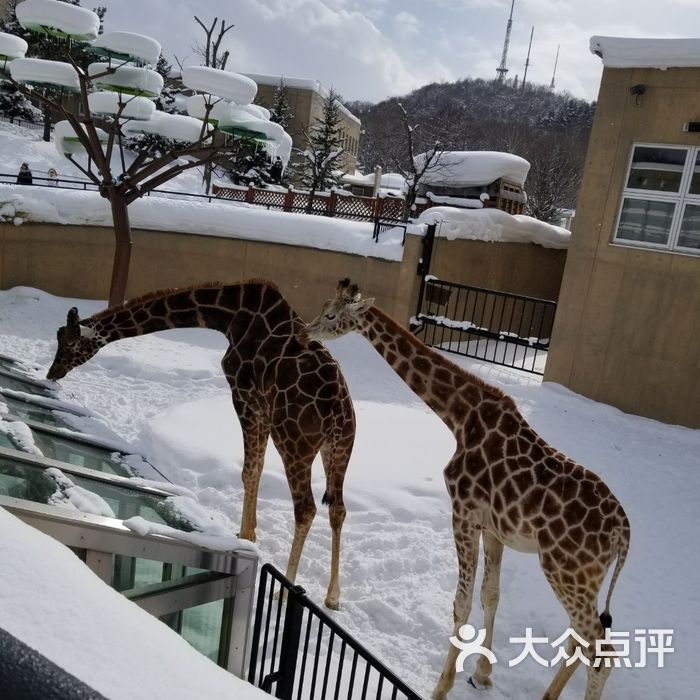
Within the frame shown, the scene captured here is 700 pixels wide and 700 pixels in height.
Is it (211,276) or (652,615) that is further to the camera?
(211,276)

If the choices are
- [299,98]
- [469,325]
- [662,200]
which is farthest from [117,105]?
[299,98]

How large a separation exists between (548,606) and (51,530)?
4.12m

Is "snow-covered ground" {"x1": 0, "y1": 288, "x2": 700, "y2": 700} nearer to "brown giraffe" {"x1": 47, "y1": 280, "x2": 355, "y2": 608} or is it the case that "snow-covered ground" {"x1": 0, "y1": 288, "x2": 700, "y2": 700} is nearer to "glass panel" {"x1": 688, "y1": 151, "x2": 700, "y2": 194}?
"brown giraffe" {"x1": 47, "y1": 280, "x2": 355, "y2": 608}

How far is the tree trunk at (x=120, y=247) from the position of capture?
12242mm

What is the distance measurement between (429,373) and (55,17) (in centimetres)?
918

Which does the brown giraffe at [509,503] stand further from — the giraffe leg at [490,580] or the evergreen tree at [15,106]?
the evergreen tree at [15,106]

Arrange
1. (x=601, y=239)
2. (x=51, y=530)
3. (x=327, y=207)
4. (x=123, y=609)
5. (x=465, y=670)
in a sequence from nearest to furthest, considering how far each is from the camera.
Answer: (x=123, y=609)
(x=51, y=530)
(x=465, y=670)
(x=601, y=239)
(x=327, y=207)

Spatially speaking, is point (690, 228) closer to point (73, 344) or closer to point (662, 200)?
point (662, 200)

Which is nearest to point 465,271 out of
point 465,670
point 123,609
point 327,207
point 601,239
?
point 601,239

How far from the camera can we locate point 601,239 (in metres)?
10.7

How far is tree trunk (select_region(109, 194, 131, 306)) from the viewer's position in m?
12.2

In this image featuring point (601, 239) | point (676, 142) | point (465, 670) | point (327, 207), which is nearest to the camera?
point (465, 670)

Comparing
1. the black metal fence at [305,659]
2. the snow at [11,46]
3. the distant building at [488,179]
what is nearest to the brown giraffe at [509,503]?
the black metal fence at [305,659]

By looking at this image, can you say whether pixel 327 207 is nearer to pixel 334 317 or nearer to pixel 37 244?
pixel 37 244
